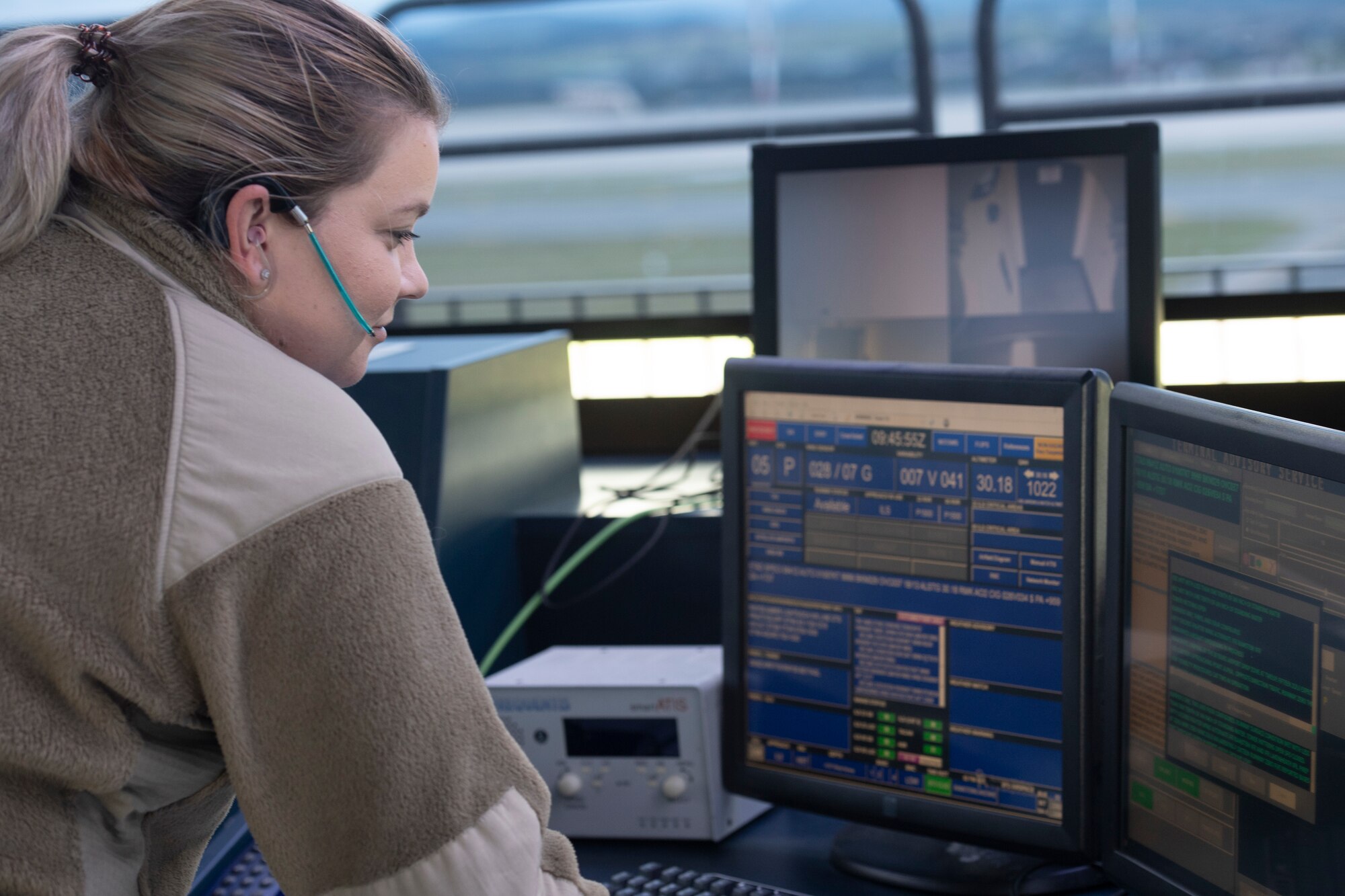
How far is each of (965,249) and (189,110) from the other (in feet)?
3.02

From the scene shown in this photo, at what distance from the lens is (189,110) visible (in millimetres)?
772

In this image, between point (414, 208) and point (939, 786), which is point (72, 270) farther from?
point (939, 786)

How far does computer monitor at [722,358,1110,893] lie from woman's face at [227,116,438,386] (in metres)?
0.39

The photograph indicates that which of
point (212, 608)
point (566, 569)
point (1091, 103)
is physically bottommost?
point (566, 569)

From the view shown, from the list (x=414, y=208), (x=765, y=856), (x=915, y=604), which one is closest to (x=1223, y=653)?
(x=915, y=604)

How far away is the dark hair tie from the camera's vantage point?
80 cm

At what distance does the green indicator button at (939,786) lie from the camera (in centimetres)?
110

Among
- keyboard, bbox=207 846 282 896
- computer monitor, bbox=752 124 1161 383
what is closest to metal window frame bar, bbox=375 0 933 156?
computer monitor, bbox=752 124 1161 383

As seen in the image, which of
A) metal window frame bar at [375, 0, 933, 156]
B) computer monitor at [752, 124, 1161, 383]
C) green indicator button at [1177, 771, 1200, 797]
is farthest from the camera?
metal window frame bar at [375, 0, 933, 156]

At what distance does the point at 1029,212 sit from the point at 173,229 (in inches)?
37.7

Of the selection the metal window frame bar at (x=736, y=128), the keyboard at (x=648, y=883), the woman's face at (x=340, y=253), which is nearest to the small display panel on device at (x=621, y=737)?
the keyboard at (x=648, y=883)

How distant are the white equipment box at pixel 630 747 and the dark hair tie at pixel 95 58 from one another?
71 cm

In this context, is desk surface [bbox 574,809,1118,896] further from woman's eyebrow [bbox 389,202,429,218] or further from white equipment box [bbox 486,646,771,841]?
woman's eyebrow [bbox 389,202,429,218]

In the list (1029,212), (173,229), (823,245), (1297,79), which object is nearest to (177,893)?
(173,229)
